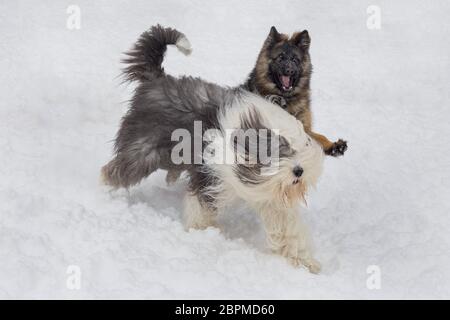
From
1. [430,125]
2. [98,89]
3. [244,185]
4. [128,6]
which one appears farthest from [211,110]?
[128,6]

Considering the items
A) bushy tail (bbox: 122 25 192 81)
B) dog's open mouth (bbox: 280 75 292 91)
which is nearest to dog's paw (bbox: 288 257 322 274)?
dog's open mouth (bbox: 280 75 292 91)

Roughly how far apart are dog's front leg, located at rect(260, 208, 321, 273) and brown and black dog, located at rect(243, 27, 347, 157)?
2.56 feet

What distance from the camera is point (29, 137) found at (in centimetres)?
714

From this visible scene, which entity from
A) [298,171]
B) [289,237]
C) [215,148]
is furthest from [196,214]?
[298,171]

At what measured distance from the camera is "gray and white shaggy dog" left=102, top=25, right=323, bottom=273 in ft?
16.4

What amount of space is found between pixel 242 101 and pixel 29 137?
9.59ft

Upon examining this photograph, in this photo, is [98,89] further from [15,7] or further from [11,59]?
[15,7]

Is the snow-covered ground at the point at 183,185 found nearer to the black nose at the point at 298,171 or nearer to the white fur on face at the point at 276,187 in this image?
the white fur on face at the point at 276,187

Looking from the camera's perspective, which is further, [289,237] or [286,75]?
[286,75]

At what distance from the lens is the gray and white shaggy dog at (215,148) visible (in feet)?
16.4

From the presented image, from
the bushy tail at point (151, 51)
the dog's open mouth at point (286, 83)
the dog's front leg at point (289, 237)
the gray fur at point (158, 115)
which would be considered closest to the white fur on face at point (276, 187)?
the dog's front leg at point (289, 237)

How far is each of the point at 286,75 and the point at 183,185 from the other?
1.69m

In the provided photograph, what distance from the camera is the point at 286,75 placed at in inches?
229

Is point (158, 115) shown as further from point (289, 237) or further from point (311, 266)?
point (311, 266)
